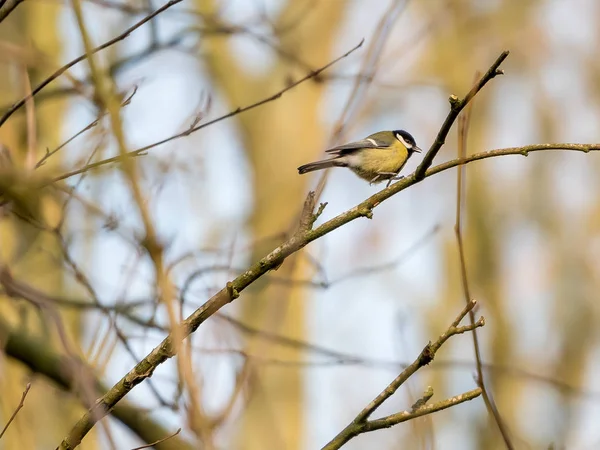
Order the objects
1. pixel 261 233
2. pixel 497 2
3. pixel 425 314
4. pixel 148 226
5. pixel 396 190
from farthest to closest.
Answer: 1. pixel 425 314
2. pixel 497 2
3. pixel 261 233
4. pixel 396 190
5. pixel 148 226

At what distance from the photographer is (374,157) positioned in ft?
10.7

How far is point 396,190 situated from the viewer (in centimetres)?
165

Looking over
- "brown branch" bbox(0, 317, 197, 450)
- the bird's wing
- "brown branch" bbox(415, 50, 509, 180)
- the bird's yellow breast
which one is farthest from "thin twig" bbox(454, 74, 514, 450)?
"brown branch" bbox(0, 317, 197, 450)

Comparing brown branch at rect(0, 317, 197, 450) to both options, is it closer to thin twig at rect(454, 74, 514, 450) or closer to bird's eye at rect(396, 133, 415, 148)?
thin twig at rect(454, 74, 514, 450)

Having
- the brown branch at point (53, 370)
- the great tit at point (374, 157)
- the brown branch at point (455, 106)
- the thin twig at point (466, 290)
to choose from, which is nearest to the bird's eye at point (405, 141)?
the great tit at point (374, 157)

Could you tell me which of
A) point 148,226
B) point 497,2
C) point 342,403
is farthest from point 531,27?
point 148,226

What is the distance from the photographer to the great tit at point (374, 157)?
3170 mm

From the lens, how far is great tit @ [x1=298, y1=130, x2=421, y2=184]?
3.17m

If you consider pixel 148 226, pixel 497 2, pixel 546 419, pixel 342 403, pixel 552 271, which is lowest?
pixel 148 226

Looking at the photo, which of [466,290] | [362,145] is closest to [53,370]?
[362,145]

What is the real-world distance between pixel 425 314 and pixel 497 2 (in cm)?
401

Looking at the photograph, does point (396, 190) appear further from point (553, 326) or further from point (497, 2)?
point (553, 326)

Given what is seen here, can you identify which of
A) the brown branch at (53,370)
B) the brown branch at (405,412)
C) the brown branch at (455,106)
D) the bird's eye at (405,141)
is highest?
the bird's eye at (405,141)

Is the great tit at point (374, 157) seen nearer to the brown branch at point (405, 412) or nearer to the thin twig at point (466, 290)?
the thin twig at point (466, 290)
